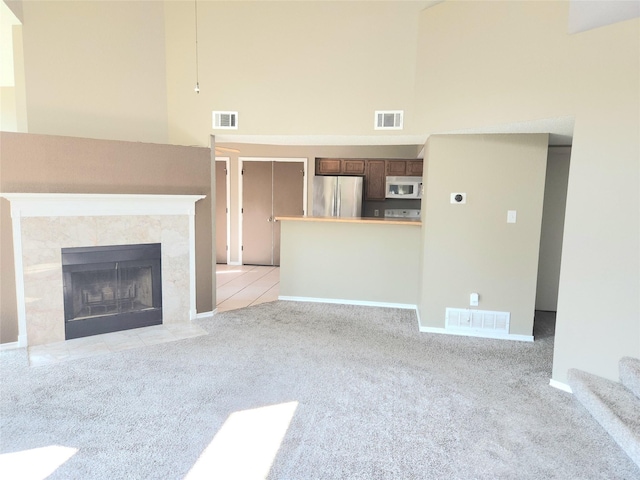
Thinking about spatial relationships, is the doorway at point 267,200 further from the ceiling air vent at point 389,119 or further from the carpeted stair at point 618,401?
the carpeted stair at point 618,401

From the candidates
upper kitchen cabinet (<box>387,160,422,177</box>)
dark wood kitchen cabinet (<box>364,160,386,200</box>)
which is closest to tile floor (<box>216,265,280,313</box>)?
dark wood kitchen cabinet (<box>364,160,386,200</box>)

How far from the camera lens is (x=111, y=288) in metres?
3.78

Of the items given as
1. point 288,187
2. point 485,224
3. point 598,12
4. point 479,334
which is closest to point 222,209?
point 288,187

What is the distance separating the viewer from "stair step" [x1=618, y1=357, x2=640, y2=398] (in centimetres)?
220

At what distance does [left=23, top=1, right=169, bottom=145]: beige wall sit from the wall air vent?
356cm

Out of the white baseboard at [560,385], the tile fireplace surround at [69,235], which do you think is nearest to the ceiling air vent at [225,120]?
the tile fireplace surround at [69,235]

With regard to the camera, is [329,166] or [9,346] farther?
[329,166]

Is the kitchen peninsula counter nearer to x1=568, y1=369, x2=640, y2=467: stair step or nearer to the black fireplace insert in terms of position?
the black fireplace insert

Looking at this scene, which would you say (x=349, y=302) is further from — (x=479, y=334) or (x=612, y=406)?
(x=612, y=406)

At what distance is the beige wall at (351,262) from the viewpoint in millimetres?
4730

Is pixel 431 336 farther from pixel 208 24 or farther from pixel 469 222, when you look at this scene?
pixel 208 24

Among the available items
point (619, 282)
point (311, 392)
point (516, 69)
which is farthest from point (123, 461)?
point (516, 69)

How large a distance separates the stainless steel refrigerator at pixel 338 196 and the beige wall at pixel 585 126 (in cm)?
342

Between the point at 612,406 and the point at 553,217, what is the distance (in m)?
3.03
